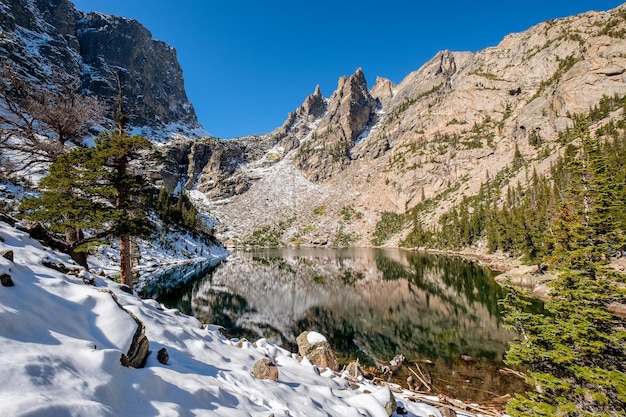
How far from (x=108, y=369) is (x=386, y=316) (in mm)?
27685

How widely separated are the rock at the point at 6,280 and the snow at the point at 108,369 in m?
0.09

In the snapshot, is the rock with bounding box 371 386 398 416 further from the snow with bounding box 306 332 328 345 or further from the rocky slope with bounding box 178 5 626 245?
the rocky slope with bounding box 178 5 626 245

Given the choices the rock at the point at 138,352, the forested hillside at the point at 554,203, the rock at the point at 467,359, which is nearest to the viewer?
the rock at the point at 138,352

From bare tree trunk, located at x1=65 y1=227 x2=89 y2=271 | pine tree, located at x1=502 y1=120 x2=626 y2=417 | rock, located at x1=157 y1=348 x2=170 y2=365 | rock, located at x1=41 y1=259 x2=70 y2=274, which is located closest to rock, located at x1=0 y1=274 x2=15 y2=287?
rock, located at x1=157 y1=348 x2=170 y2=365

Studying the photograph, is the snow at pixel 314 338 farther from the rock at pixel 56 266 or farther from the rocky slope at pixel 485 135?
the rocky slope at pixel 485 135

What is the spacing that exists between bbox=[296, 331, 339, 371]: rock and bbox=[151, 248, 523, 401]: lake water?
395cm

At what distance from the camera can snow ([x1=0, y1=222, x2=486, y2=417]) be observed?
10.9 ft

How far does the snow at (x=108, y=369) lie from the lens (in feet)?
10.9

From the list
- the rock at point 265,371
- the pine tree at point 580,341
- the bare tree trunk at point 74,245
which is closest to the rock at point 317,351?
the rock at point 265,371

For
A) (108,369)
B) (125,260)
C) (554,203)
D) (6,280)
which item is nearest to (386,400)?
(108,369)

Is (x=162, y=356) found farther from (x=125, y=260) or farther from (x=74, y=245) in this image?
(x=125, y=260)

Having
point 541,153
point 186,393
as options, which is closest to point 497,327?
point 186,393

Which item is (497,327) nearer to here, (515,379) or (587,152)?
(515,379)

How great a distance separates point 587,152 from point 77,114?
77.3ft
